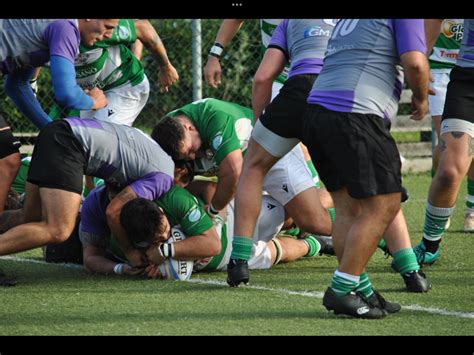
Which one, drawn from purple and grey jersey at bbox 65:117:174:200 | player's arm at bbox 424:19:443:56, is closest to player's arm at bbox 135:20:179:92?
purple and grey jersey at bbox 65:117:174:200

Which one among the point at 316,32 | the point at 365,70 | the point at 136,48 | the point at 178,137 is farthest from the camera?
the point at 136,48

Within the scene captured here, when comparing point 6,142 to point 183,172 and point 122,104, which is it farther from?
point 122,104

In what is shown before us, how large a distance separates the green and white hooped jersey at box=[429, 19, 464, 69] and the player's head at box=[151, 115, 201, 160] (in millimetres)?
3025

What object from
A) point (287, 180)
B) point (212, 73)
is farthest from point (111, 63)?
point (287, 180)

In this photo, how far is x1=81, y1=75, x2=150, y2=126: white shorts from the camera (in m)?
8.34

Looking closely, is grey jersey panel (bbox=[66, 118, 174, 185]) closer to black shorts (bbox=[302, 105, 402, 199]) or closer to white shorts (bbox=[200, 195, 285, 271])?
white shorts (bbox=[200, 195, 285, 271])

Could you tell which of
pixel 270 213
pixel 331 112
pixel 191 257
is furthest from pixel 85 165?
pixel 331 112

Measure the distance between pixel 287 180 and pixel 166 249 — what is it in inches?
41.8

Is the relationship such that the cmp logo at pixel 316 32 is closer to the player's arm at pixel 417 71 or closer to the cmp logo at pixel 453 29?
the player's arm at pixel 417 71

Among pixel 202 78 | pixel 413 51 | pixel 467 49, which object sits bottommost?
pixel 202 78

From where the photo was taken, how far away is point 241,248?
5691mm

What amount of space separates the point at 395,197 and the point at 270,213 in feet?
6.53

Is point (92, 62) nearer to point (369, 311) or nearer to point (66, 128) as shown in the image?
point (66, 128)

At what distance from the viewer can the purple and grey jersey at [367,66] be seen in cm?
475
